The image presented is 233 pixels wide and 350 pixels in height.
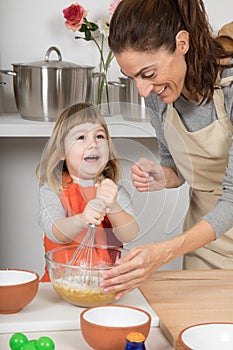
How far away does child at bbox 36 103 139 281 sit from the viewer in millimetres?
1228

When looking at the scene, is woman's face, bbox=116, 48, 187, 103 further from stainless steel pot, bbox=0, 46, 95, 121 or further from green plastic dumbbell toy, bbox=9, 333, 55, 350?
stainless steel pot, bbox=0, 46, 95, 121

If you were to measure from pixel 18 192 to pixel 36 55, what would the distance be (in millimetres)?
A: 549

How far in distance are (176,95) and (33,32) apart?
1.26 m

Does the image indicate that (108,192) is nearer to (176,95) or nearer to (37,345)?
(176,95)

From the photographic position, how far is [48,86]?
2.25 metres

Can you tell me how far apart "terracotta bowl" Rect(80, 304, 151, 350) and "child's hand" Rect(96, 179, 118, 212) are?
0.23m

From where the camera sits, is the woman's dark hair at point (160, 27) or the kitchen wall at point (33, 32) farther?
the kitchen wall at point (33, 32)

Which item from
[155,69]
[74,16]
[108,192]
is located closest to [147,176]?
[108,192]

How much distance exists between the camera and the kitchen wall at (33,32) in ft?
8.29

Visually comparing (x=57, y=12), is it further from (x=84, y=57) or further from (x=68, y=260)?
(x=68, y=260)

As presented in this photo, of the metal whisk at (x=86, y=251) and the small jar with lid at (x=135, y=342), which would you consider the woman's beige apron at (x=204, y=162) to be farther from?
the small jar with lid at (x=135, y=342)

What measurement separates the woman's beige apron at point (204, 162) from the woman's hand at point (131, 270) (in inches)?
9.9

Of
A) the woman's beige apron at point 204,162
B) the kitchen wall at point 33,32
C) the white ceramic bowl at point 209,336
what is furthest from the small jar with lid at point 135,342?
the kitchen wall at point 33,32

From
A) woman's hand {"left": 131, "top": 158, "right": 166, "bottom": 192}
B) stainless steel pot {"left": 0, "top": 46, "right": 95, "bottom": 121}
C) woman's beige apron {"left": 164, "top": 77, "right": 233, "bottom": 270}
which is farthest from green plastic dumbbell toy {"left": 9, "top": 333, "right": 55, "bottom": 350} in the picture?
stainless steel pot {"left": 0, "top": 46, "right": 95, "bottom": 121}
